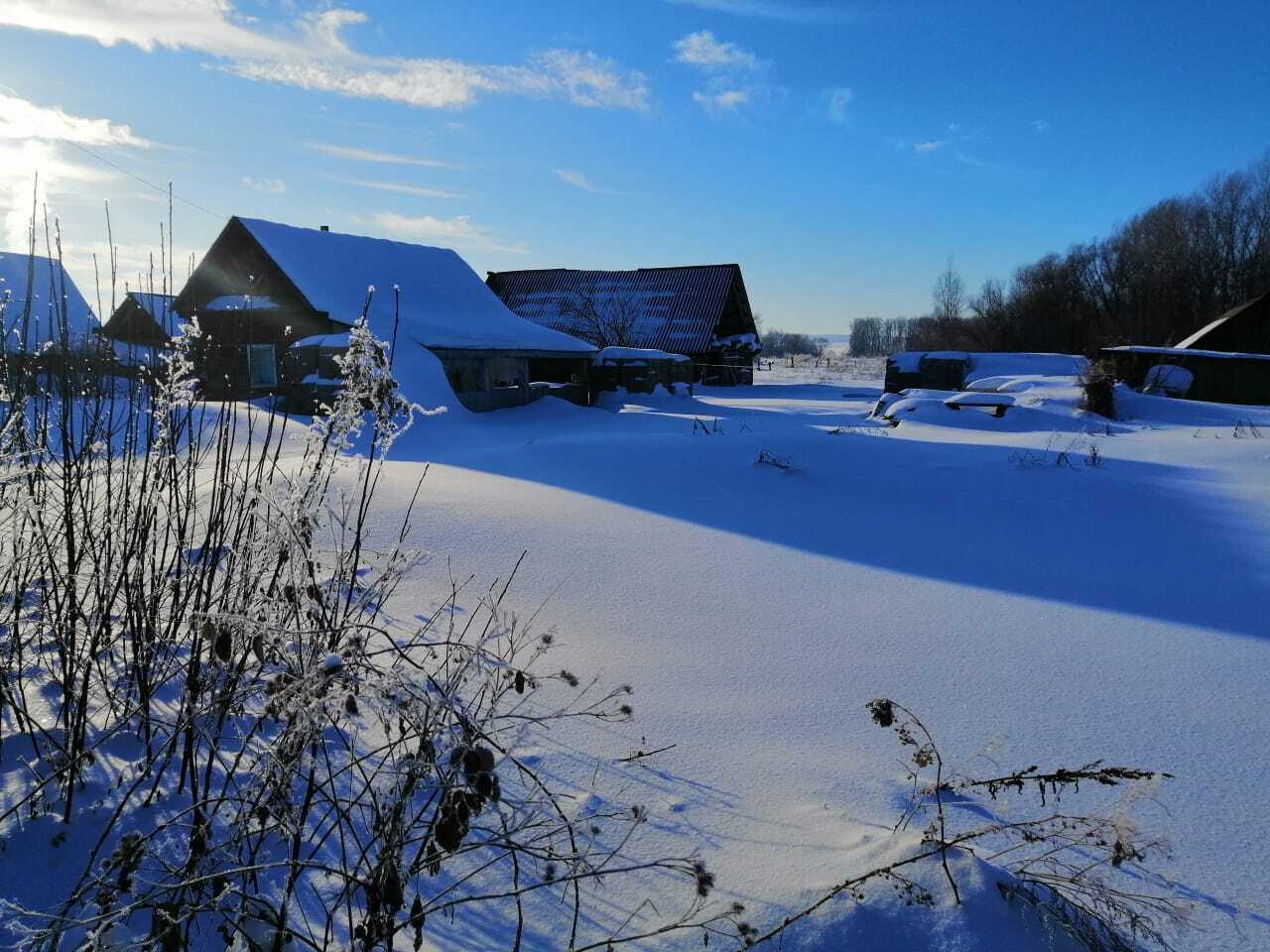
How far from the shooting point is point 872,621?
4.04 meters

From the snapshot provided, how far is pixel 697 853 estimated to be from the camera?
205 cm

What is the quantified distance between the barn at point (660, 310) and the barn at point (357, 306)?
8.73 meters

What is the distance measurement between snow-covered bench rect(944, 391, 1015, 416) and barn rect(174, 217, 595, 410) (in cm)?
824

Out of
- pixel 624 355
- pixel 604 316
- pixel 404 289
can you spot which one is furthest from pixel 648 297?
pixel 404 289

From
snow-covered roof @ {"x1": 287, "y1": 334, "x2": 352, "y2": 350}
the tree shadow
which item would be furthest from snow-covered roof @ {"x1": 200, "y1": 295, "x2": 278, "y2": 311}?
the tree shadow

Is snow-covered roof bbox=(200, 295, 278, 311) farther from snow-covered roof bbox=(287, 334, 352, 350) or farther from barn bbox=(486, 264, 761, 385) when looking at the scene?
barn bbox=(486, 264, 761, 385)

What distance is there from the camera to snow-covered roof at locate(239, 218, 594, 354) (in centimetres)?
1598

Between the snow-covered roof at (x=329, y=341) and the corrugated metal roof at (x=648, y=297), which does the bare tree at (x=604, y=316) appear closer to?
the corrugated metal roof at (x=648, y=297)

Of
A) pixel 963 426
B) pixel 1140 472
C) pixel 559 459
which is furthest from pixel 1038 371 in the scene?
pixel 559 459

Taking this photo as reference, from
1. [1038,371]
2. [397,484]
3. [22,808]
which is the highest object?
[1038,371]

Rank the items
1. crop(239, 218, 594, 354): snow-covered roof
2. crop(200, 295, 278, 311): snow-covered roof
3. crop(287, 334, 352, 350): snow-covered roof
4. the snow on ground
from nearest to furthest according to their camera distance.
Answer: the snow on ground, crop(287, 334, 352, 350): snow-covered roof, crop(239, 218, 594, 354): snow-covered roof, crop(200, 295, 278, 311): snow-covered roof

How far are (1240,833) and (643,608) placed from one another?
2.56 metres

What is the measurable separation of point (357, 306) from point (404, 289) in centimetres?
192

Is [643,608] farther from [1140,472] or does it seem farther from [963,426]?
[963,426]
